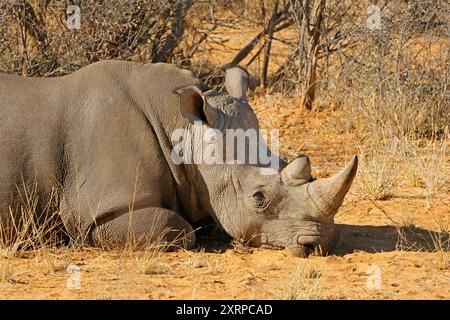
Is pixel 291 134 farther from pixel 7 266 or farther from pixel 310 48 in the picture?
pixel 7 266

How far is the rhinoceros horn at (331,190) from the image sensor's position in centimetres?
754

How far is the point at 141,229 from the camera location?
7.67 meters

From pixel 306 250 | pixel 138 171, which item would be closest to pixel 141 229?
pixel 138 171

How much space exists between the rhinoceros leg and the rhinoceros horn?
39.3 inches

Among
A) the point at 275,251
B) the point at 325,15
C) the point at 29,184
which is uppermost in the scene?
the point at 325,15

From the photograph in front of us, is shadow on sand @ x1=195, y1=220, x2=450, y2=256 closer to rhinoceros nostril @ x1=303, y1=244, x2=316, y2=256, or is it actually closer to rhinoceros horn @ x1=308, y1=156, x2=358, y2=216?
rhinoceros nostril @ x1=303, y1=244, x2=316, y2=256

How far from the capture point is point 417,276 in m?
7.24

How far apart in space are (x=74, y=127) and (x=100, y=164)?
37 centimetres

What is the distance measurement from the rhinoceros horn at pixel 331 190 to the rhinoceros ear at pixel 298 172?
0.11m

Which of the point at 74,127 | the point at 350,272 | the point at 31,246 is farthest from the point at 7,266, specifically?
the point at 350,272

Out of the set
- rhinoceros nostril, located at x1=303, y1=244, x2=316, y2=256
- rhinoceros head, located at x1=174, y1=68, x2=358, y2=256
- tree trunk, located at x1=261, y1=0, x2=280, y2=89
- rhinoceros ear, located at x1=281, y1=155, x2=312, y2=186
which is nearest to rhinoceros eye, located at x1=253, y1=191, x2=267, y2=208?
rhinoceros head, located at x1=174, y1=68, x2=358, y2=256

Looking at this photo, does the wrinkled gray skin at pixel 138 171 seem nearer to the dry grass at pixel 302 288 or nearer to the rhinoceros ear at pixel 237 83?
the rhinoceros ear at pixel 237 83

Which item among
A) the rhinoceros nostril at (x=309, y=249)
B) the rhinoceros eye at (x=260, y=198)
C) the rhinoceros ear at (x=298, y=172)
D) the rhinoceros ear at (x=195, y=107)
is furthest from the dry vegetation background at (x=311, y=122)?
the rhinoceros ear at (x=195, y=107)

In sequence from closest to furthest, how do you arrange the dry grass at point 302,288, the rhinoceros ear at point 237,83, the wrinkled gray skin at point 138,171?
1. the dry grass at point 302,288
2. the wrinkled gray skin at point 138,171
3. the rhinoceros ear at point 237,83
